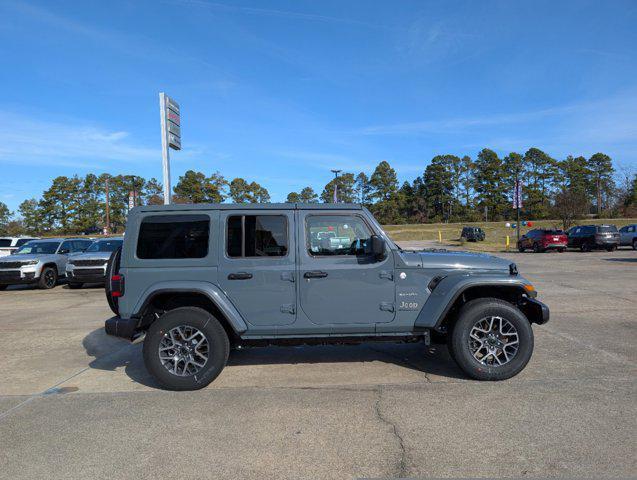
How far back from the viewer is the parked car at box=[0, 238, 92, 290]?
1359 centimetres

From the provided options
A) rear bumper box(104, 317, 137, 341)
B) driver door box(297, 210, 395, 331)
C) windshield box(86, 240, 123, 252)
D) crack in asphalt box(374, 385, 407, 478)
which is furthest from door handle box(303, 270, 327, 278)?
windshield box(86, 240, 123, 252)

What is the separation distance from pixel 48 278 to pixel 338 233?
1354cm

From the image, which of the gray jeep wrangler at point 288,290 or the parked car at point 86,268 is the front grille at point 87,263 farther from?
the gray jeep wrangler at point 288,290

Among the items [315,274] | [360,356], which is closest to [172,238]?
[315,274]

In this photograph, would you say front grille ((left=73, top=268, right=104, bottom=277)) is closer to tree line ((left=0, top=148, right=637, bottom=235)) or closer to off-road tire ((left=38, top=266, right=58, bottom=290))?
off-road tire ((left=38, top=266, right=58, bottom=290))

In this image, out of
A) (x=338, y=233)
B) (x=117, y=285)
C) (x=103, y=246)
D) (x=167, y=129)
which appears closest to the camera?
(x=117, y=285)

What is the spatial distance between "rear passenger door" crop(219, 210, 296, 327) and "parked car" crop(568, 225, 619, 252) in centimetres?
2686

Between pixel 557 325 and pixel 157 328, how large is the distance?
6.19 metres

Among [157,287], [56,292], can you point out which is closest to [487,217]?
[56,292]

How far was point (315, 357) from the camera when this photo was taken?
5.57 m

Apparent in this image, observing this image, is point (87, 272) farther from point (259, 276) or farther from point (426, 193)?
point (426, 193)

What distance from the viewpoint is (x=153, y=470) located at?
2955 mm

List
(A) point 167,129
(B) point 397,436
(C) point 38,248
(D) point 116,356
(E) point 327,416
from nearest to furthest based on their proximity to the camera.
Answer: (B) point 397,436
(E) point 327,416
(D) point 116,356
(A) point 167,129
(C) point 38,248

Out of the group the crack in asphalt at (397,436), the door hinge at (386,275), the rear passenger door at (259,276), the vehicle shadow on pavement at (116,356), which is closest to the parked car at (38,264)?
the vehicle shadow on pavement at (116,356)
